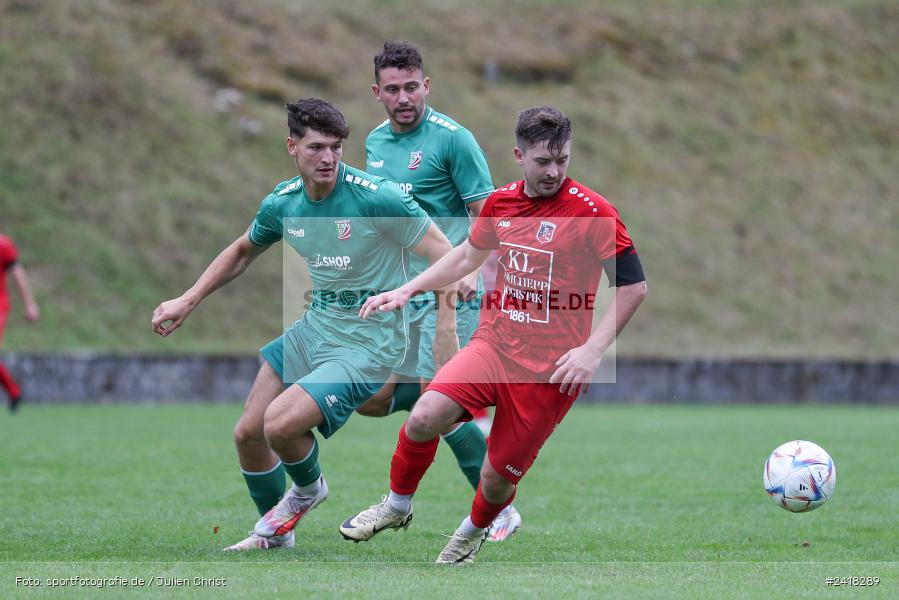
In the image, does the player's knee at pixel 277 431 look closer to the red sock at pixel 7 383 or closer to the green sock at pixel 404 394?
the green sock at pixel 404 394

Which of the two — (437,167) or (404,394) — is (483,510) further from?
(437,167)

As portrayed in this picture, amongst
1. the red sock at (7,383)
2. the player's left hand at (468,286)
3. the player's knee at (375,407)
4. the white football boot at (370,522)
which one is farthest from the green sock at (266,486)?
the red sock at (7,383)

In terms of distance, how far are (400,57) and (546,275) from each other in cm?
195

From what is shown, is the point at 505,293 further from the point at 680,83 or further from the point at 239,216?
the point at 680,83

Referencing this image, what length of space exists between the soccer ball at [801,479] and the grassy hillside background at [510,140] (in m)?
13.0

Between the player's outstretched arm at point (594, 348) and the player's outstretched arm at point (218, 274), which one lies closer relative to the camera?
the player's outstretched arm at point (594, 348)

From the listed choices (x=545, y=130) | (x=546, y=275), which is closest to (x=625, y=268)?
(x=546, y=275)

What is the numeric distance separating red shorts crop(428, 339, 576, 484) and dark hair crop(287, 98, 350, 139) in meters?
1.36

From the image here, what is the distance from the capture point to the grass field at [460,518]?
4.67 meters

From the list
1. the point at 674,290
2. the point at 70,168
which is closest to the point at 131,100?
the point at 70,168

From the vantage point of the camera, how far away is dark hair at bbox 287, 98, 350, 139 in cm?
566

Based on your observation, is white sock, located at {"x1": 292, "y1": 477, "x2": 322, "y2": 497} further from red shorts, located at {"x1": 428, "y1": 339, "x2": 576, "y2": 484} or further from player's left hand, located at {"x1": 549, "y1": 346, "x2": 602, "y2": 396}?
player's left hand, located at {"x1": 549, "y1": 346, "x2": 602, "y2": 396}

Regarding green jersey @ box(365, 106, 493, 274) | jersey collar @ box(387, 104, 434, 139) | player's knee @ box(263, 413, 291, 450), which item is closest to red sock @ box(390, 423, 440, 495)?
player's knee @ box(263, 413, 291, 450)

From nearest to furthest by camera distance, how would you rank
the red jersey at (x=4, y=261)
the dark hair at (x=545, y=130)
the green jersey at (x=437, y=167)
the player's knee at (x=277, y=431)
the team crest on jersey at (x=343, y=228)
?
1. the dark hair at (x=545, y=130)
2. the player's knee at (x=277, y=431)
3. the team crest on jersey at (x=343, y=228)
4. the green jersey at (x=437, y=167)
5. the red jersey at (x=4, y=261)
